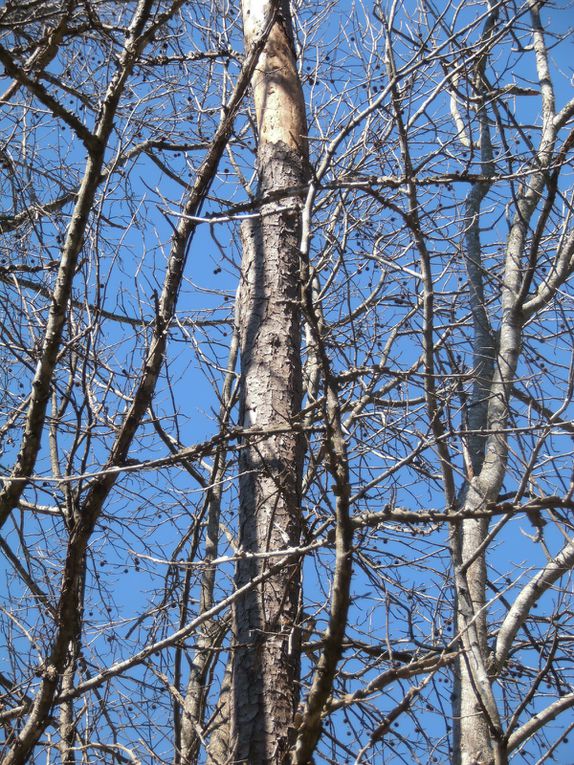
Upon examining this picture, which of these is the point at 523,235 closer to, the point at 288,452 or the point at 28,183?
the point at 288,452

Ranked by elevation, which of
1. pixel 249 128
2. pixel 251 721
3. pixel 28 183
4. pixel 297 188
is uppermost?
A: pixel 249 128

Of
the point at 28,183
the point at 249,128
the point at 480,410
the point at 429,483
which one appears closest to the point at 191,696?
the point at 429,483

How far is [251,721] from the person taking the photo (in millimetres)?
3219

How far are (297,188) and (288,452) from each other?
1179 mm

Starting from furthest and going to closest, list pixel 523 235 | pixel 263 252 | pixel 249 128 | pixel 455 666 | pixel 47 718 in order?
1. pixel 249 128
2. pixel 523 235
3. pixel 263 252
4. pixel 455 666
5. pixel 47 718

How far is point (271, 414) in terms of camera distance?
3.82 m

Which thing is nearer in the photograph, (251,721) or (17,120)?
(251,721)

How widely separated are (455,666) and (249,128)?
4.96 meters

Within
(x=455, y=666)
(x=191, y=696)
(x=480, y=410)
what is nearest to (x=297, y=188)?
(x=480, y=410)

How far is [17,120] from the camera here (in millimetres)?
4562

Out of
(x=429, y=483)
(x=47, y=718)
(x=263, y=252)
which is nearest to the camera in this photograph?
(x=47, y=718)

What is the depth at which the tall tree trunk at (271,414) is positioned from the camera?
3.25m

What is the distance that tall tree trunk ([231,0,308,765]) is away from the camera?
325 cm

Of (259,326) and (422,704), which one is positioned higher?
(259,326)
